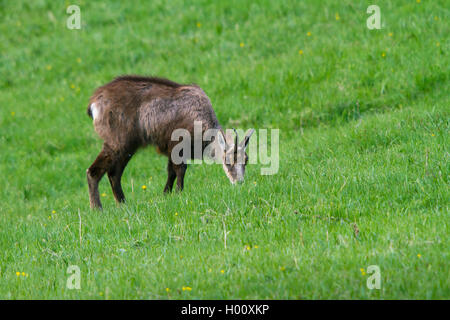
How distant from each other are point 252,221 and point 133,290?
6.65ft

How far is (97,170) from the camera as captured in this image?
33.8ft

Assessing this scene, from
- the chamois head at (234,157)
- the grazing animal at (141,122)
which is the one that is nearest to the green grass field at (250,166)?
the chamois head at (234,157)

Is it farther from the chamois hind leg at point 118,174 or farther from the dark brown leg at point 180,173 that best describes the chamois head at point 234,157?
the chamois hind leg at point 118,174

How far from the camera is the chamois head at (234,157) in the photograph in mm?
9852

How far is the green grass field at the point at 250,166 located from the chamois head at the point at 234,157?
36cm

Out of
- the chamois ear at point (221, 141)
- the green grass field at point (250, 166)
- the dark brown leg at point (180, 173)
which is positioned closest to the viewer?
the green grass field at point (250, 166)

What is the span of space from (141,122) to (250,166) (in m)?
2.18

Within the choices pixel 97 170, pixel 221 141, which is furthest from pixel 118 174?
pixel 221 141

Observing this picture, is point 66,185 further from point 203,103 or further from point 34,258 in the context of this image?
point 34,258

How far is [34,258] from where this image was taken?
7.66 metres

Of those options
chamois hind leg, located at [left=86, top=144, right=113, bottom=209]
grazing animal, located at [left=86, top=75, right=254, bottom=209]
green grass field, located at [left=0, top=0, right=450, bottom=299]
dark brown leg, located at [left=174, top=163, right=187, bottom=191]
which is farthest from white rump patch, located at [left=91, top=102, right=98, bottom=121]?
dark brown leg, located at [left=174, top=163, right=187, bottom=191]

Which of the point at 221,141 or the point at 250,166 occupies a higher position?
the point at 221,141

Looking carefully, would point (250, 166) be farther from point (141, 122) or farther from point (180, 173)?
point (141, 122)

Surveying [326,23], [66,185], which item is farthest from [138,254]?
[326,23]
